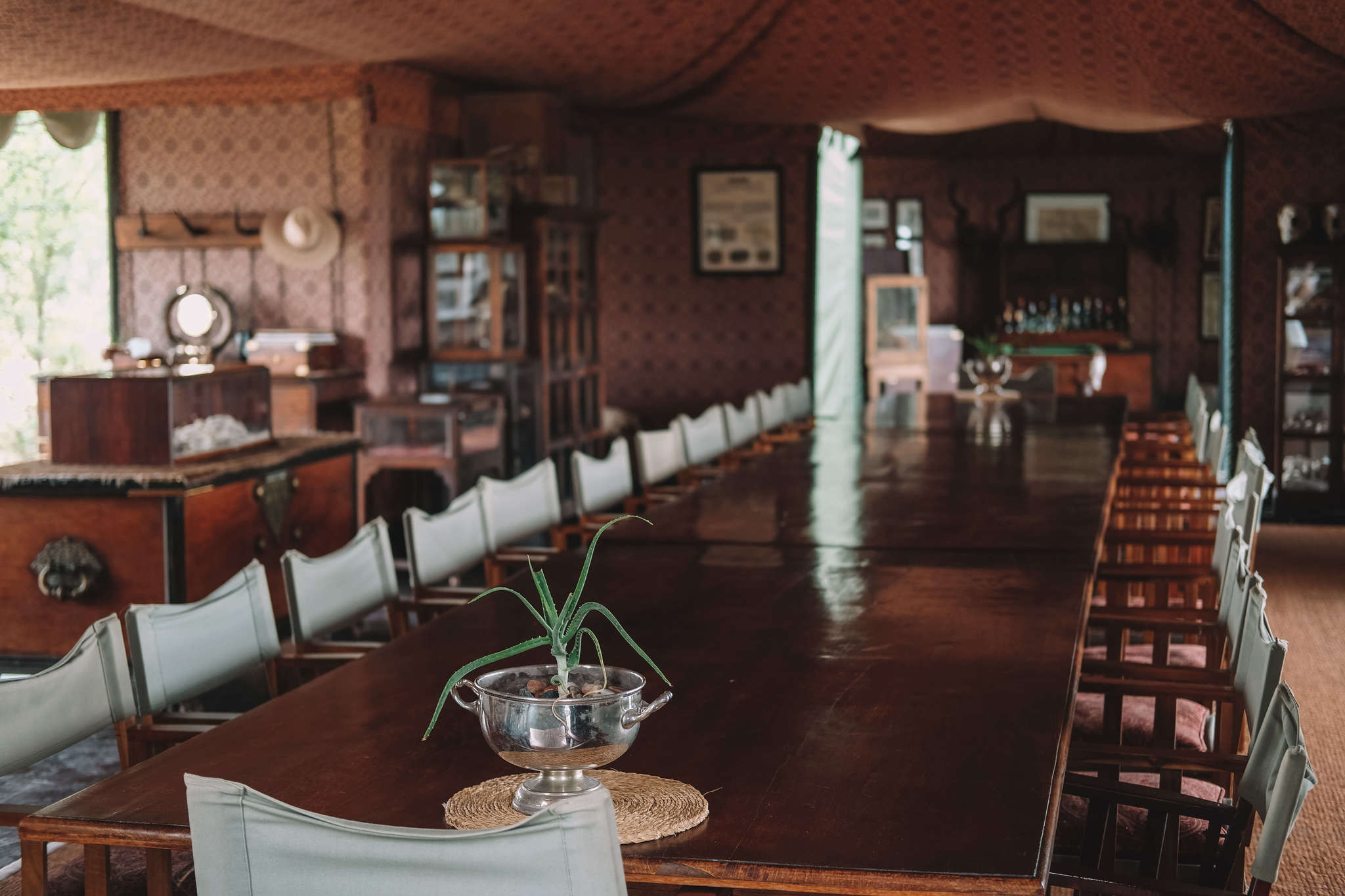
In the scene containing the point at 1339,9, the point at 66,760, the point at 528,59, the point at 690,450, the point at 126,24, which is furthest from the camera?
the point at 528,59

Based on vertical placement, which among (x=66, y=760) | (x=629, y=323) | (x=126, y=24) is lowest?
(x=66, y=760)

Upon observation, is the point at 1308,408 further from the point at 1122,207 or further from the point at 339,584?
the point at 339,584

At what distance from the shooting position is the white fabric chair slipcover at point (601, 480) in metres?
4.92

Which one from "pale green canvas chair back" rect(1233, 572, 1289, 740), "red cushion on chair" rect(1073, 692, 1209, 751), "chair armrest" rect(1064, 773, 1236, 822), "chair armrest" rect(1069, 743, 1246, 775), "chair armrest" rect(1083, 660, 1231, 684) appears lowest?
"red cushion on chair" rect(1073, 692, 1209, 751)

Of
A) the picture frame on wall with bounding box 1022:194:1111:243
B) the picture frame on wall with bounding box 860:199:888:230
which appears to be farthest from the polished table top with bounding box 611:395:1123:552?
the picture frame on wall with bounding box 1022:194:1111:243

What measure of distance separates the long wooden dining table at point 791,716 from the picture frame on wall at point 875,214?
1117 cm

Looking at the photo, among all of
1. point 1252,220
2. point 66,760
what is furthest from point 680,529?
point 1252,220

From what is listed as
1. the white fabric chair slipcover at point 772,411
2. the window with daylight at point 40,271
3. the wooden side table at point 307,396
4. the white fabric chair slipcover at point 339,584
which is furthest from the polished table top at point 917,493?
the window with daylight at point 40,271

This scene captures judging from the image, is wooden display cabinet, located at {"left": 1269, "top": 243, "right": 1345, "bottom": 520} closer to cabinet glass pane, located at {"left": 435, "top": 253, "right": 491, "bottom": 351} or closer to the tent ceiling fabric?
the tent ceiling fabric

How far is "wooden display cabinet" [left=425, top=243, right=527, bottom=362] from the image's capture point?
791 centimetres

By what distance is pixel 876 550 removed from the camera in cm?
365

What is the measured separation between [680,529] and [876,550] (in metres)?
0.62

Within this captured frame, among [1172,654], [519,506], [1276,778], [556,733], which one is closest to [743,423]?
[519,506]

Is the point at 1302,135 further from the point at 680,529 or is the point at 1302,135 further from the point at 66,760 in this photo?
the point at 66,760
